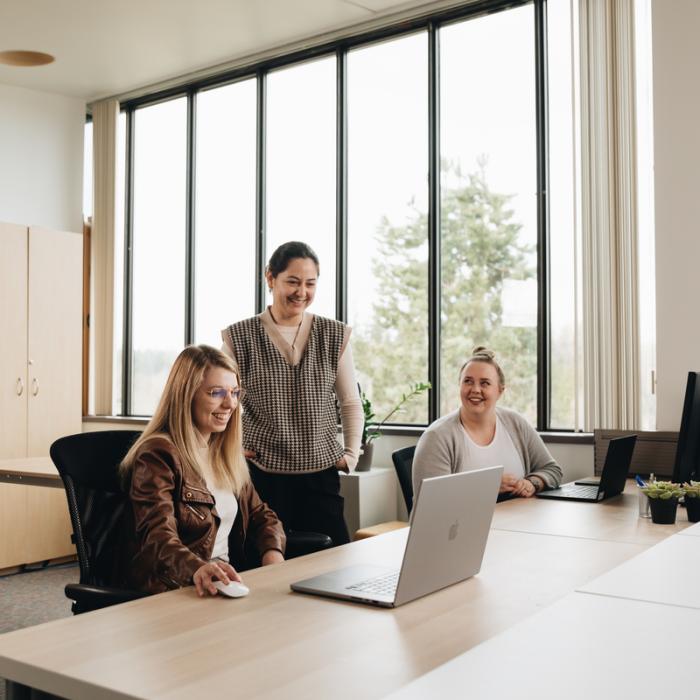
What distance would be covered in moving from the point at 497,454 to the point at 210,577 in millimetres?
1710

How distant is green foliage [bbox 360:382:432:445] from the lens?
4.90 metres

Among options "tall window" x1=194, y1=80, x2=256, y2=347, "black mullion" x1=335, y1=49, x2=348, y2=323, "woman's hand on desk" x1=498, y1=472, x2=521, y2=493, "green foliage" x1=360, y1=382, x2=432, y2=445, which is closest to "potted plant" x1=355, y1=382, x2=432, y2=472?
"green foliage" x1=360, y1=382, x2=432, y2=445

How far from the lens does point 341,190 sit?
5387 millimetres

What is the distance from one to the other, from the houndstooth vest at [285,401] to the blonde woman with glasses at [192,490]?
581 mm

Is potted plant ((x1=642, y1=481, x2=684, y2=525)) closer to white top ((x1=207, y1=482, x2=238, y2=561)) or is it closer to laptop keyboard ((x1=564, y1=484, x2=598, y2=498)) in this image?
laptop keyboard ((x1=564, y1=484, x2=598, y2=498))

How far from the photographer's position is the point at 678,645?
3.87 feet

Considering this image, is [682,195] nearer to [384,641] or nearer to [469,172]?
[469,172]

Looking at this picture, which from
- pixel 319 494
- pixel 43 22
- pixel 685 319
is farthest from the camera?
pixel 43 22

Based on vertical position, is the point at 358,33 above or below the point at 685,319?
above

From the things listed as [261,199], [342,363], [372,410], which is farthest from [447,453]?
[261,199]

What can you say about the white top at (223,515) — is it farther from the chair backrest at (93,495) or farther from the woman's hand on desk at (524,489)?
the woman's hand on desk at (524,489)

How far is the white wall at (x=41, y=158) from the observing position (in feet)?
20.4

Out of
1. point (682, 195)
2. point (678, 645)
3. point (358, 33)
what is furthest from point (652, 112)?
point (678, 645)

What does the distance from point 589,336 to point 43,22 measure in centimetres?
359
